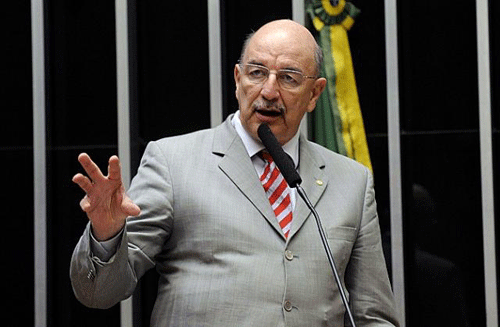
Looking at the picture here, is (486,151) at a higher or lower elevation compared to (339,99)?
lower

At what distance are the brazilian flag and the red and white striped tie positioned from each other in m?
2.83

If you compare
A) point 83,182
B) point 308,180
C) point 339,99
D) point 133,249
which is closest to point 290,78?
point 308,180

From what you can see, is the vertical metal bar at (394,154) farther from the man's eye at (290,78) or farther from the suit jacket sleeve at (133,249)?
the suit jacket sleeve at (133,249)

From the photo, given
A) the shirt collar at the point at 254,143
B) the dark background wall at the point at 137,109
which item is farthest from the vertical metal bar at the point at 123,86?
the shirt collar at the point at 254,143

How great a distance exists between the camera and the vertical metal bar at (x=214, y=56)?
571 centimetres

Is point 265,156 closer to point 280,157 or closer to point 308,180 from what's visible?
point 308,180

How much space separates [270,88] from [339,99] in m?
2.91

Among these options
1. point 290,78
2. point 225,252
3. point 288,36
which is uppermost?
point 288,36

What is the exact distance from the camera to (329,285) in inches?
106

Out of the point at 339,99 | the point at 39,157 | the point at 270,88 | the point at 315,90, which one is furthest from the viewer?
the point at 39,157

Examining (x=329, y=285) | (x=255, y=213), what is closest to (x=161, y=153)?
(x=255, y=213)

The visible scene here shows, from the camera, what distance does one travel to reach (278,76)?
2.81 m

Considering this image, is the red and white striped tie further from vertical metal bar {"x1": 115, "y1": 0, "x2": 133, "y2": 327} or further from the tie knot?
vertical metal bar {"x1": 115, "y1": 0, "x2": 133, "y2": 327}

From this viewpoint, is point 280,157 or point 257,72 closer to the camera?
point 280,157
